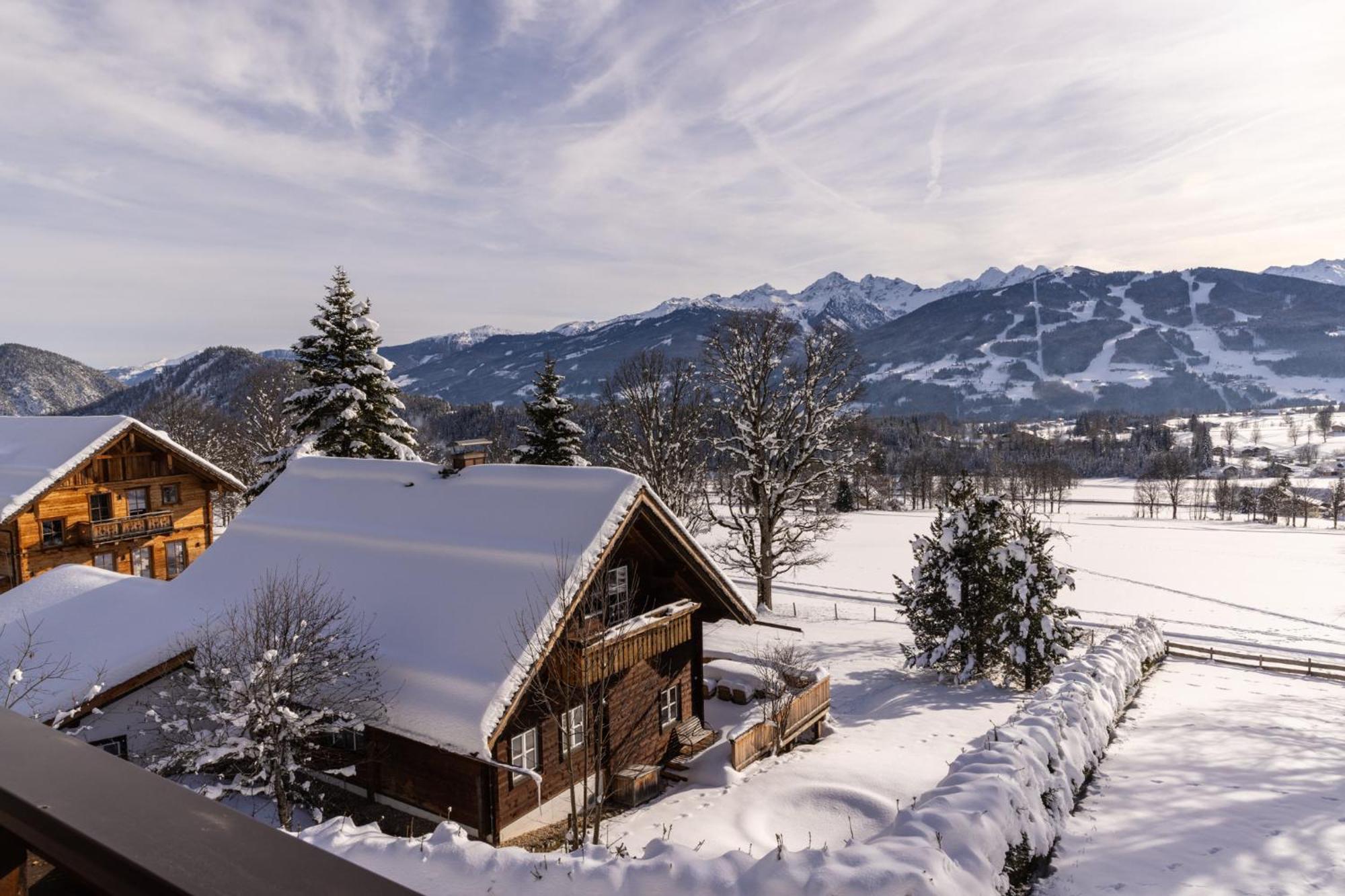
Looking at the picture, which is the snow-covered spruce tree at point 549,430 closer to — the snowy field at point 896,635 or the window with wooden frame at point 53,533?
the snowy field at point 896,635

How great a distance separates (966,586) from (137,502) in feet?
120

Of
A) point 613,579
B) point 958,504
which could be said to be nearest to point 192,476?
point 613,579

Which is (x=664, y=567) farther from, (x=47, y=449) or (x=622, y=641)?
(x=47, y=449)

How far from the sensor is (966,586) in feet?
81.1

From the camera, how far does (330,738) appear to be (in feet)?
51.8

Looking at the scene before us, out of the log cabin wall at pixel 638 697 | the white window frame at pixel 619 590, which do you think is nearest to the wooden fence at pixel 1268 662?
the log cabin wall at pixel 638 697

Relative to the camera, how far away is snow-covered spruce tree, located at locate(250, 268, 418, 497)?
31.5 metres

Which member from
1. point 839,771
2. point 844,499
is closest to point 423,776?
point 839,771

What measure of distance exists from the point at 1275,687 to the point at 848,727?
17210 mm

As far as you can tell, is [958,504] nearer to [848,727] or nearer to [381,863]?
[848,727]

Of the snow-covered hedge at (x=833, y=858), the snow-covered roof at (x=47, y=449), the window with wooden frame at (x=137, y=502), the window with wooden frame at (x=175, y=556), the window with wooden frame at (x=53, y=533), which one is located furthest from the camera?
the window with wooden frame at (x=175, y=556)

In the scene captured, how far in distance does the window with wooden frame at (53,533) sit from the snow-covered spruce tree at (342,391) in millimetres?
7341

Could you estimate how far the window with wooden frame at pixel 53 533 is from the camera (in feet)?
99.3

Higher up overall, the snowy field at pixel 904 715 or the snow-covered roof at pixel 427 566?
the snow-covered roof at pixel 427 566
